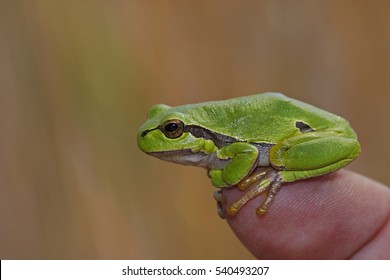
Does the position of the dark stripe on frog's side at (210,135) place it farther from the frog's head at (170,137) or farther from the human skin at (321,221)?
the human skin at (321,221)

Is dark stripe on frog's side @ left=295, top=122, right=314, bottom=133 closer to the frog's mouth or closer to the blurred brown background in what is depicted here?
the frog's mouth

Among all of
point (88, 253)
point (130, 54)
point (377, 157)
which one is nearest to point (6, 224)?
point (88, 253)

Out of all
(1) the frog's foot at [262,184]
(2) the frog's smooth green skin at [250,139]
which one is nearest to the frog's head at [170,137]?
(2) the frog's smooth green skin at [250,139]

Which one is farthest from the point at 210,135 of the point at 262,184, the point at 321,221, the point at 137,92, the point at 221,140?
the point at 137,92

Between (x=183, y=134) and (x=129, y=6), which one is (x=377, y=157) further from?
(x=183, y=134)

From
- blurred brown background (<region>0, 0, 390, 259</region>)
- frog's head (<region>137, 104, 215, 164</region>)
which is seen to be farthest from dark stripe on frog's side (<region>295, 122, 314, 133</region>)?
blurred brown background (<region>0, 0, 390, 259</region>)
